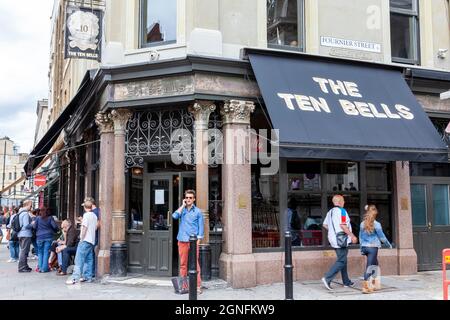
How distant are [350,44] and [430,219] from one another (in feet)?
16.2

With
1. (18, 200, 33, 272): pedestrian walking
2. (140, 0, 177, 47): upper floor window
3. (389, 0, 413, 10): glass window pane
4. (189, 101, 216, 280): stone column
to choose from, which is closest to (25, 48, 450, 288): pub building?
(189, 101, 216, 280): stone column

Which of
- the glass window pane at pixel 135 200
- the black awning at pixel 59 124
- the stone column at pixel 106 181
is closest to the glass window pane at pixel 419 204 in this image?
the glass window pane at pixel 135 200

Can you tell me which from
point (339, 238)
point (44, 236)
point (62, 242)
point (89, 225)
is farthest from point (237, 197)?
point (44, 236)

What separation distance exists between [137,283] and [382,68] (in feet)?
24.8

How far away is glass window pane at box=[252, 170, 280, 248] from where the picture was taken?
1039 centimetres

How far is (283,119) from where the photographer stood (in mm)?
9289

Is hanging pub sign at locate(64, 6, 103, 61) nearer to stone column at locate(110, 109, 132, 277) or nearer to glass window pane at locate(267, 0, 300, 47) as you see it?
stone column at locate(110, 109, 132, 277)

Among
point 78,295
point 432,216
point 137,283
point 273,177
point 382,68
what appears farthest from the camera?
point 432,216

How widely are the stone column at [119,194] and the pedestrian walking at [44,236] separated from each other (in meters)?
2.96

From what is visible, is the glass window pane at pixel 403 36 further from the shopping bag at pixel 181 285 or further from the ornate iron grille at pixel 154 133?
the shopping bag at pixel 181 285

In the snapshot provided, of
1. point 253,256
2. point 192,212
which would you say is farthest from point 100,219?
point 253,256

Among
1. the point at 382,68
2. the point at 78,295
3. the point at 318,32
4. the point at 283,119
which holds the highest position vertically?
the point at 318,32

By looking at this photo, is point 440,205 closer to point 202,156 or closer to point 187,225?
point 202,156

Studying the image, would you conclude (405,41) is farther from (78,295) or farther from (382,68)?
(78,295)
